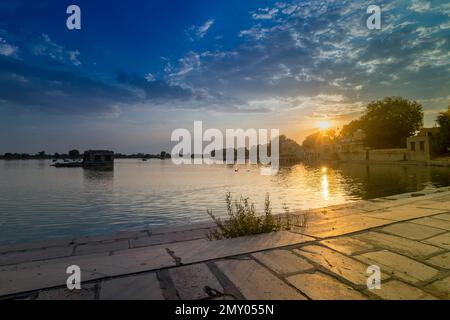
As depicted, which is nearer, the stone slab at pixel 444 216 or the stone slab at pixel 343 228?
the stone slab at pixel 343 228

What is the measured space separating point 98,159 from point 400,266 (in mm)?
96373

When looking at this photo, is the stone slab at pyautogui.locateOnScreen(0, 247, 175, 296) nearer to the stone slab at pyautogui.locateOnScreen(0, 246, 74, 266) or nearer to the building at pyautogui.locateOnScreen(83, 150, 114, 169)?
the stone slab at pyautogui.locateOnScreen(0, 246, 74, 266)

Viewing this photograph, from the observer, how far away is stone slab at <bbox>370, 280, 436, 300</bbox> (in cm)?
257

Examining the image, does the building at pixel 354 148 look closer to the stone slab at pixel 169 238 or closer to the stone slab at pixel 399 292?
the stone slab at pixel 169 238

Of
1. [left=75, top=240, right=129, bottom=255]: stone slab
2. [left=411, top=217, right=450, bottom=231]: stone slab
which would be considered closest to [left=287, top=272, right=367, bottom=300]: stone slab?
[left=411, top=217, right=450, bottom=231]: stone slab

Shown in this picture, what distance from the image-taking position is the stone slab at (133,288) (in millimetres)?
2602

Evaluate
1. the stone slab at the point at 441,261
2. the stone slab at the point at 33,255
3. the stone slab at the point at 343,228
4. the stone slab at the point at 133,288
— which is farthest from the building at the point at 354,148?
the stone slab at the point at 133,288

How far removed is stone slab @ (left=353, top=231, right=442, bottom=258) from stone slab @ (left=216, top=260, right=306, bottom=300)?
2.11 metres

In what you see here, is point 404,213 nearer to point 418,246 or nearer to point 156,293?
point 418,246

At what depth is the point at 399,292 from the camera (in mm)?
2668

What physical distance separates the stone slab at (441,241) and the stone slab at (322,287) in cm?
240
